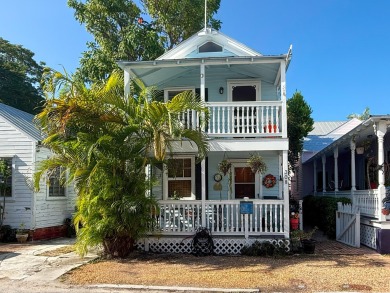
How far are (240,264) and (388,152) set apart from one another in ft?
29.4

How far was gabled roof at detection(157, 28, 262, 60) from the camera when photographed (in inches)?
486

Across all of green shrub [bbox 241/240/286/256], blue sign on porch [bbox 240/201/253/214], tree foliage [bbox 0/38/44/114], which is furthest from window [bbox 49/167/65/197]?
tree foliage [bbox 0/38/44/114]

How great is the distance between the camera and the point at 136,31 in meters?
18.2

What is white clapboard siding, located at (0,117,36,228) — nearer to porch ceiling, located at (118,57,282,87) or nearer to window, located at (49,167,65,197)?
window, located at (49,167,65,197)

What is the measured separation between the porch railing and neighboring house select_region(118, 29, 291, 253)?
28 millimetres

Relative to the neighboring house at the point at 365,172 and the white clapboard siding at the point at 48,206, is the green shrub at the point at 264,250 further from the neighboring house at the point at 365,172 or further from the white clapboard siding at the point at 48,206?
the white clapboard siding at the point at 48,206

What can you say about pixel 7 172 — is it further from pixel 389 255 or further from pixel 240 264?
pixel 389 255

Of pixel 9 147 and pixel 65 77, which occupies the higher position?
pixel 65 77

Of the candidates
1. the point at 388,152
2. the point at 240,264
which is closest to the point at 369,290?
the point at 240,264

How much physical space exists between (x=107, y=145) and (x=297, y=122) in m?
12.6

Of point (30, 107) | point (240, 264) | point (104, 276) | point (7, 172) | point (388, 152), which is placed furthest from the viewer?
point (30, 107)

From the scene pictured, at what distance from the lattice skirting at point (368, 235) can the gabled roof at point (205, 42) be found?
6869 mm

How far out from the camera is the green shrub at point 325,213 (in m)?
13.0

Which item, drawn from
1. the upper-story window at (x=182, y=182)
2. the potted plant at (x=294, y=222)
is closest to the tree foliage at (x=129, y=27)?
the upper-story window at (x=182, y=182)
